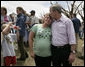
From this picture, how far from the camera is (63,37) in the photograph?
5.02 meters

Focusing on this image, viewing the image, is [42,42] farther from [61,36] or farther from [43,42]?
[61,36]

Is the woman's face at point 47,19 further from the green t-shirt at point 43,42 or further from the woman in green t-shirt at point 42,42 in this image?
the green t-shirt at point 43,42

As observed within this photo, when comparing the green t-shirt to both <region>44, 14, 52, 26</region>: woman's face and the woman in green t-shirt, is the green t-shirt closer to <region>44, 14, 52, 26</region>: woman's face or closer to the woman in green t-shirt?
the woman in green t-shirt

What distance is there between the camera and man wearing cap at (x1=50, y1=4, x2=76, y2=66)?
4996mm

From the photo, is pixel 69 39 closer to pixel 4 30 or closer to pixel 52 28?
pixel 52 28

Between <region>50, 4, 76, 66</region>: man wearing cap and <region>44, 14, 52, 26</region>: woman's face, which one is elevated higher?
<region>44, 14, 52, 26</region>: woman's face

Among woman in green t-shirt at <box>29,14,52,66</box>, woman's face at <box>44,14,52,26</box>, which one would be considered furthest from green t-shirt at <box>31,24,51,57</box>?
woman's face at <box>44,14,52,26</box>

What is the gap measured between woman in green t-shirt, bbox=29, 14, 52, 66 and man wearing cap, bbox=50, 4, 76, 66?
10 centimetres

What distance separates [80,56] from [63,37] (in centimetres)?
496

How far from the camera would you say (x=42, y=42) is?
512 centimetres

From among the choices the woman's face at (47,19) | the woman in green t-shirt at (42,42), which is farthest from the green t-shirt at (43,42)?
the woman's face at (47,19)

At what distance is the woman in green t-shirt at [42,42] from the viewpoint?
5105 millimetres

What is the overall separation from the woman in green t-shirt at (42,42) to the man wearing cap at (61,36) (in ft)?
0.32

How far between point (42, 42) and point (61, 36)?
0.37 m
